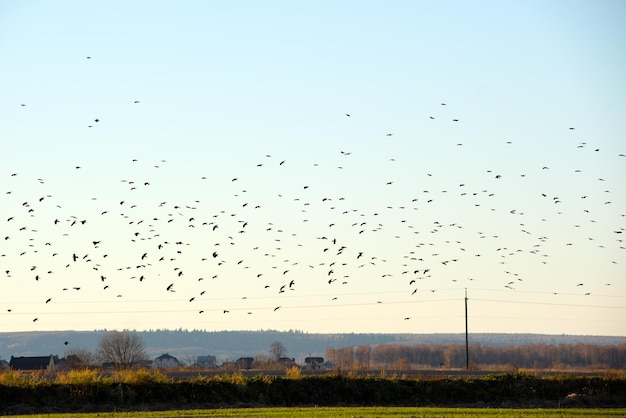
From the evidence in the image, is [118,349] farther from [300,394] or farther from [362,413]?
[362,413]

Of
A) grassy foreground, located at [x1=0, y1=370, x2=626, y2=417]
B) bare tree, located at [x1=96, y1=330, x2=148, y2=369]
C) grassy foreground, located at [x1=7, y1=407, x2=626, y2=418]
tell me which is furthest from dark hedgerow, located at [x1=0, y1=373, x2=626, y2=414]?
bare tree, located at [x1=96, y1=330, x2=148, y2=369]

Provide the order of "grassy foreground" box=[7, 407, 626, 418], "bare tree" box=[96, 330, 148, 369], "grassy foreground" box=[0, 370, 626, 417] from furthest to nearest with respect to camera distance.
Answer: "bare tree" box=[96, 330, 148, 369]
"grassy foreground" box=[0, 370, 626, 417]
"grassy foreground" box=[7, 407, 626, 418]

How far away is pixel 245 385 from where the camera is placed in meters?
62.5

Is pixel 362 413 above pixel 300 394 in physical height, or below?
below

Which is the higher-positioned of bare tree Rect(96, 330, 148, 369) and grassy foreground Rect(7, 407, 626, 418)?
bare tree Rect(96, 330, 148, 369)

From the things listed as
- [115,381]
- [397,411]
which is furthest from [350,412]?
[115,381]

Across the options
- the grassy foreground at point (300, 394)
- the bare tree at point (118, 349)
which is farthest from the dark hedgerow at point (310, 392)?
Result: the bare tree at point (118, 349)

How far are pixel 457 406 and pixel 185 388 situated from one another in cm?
1670

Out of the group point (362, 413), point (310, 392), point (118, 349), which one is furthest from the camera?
point (118, 349)

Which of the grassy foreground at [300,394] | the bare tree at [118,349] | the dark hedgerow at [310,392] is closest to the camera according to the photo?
the grassy foreground at [300,394]

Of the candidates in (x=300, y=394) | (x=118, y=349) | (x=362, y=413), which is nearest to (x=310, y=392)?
(x=300, y=394)

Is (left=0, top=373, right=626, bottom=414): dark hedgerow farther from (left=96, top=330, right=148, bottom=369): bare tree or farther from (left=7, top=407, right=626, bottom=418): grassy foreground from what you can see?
(left=96, top=330, right=148, bottom=369): bare tree

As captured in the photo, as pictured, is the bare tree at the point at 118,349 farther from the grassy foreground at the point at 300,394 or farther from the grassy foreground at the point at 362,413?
the grassy foreground at the point at 362,413

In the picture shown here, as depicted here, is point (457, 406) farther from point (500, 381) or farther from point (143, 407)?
point (143, 407)
